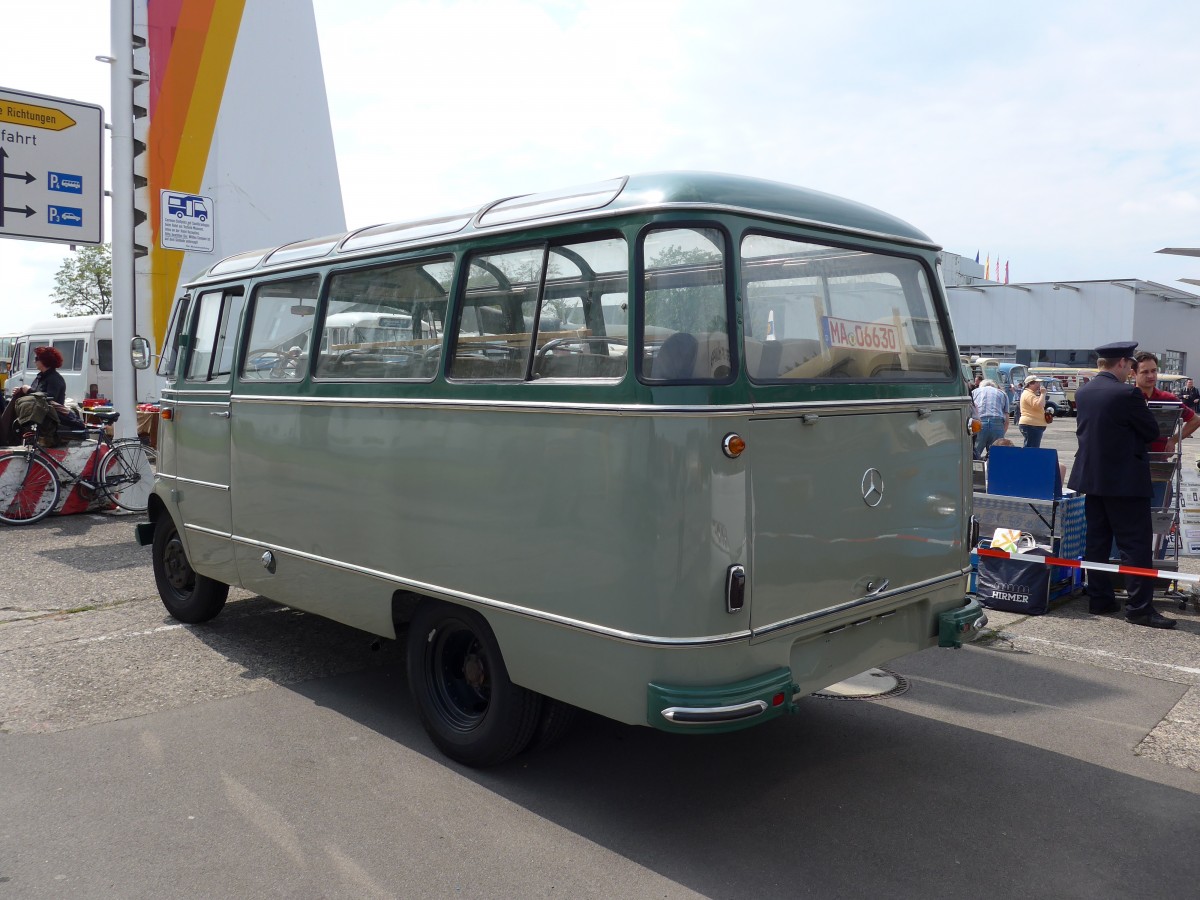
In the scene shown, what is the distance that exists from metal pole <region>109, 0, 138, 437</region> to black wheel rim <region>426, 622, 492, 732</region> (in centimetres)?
806

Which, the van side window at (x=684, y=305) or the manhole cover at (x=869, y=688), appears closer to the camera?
the van side window at (x=684, y=305)

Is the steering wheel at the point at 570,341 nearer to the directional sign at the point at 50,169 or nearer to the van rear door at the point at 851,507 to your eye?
the van rear door at the point at 851,507

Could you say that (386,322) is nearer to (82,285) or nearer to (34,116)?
(34,116)

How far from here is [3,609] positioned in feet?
23.8

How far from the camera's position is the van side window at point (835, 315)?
3.75m

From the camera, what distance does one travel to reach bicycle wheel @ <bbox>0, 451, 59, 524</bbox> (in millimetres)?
10594

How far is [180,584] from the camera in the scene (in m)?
6.80

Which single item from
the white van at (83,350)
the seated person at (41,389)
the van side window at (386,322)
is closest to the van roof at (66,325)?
the white van at (83,350)

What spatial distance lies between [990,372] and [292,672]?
21395 mm

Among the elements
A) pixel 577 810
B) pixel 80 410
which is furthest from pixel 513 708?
pixel 80 410

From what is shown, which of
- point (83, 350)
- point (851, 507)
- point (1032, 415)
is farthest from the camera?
point (83, 350)

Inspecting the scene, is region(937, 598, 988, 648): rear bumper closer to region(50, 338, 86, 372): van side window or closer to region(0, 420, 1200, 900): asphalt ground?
region(0, 420, 1200, 900): asphalt ground

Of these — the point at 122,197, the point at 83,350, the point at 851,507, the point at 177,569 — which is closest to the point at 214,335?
the point at 177,569

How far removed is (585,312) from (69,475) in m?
9.65
